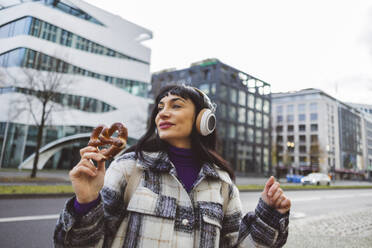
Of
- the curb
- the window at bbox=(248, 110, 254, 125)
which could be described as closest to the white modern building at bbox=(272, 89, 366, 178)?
the window at bbox=(248, 110, 254, 125)

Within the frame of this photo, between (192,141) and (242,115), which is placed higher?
(242,115)

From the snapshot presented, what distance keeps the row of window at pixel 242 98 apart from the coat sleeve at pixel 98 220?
48.4 meters

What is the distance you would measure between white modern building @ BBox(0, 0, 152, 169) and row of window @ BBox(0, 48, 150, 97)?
88 mm

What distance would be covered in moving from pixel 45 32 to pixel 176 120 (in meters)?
32.4

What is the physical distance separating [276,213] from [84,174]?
1184mm

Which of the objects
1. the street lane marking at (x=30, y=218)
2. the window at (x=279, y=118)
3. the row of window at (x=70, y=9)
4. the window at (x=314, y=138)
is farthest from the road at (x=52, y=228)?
the window at (x=279, y=118)

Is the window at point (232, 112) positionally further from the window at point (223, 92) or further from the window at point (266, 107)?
the window at point (266, 107)

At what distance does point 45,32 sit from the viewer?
2859cm

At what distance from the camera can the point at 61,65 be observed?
2114cm

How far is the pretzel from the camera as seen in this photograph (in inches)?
59.1

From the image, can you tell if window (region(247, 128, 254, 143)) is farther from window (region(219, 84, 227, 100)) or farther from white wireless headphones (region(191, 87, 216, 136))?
white wireless headphones (region(191, 87, 216, 136))

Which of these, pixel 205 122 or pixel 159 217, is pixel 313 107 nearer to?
pixel 205 122

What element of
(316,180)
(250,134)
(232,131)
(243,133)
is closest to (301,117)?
(250,134)

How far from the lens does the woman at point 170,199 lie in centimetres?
138
